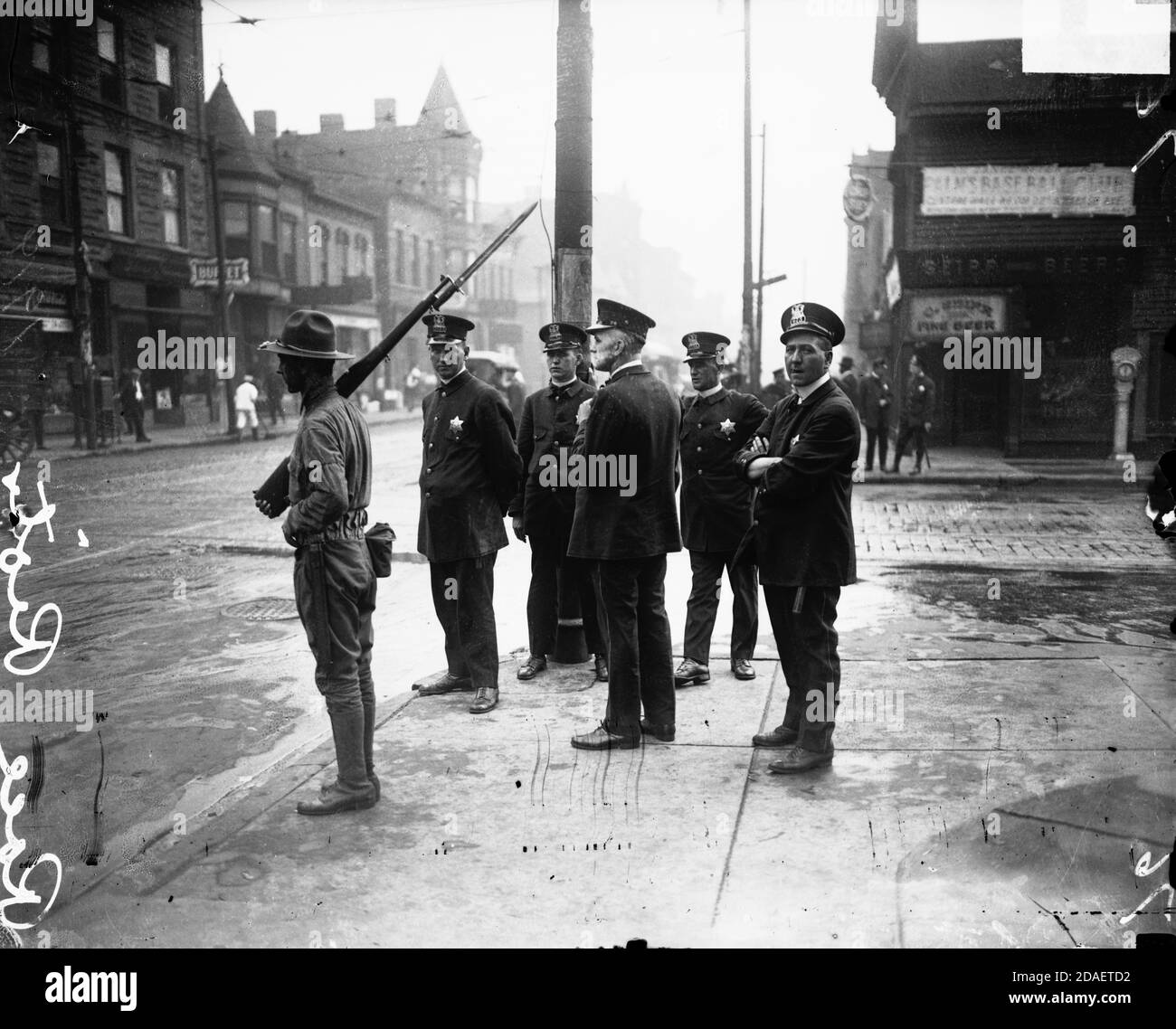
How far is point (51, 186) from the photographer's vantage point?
78.9ft

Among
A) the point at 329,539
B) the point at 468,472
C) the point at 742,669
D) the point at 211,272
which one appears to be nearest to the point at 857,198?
the point at 211,272

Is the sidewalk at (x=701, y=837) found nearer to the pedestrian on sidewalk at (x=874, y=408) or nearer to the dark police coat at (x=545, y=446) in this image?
the dark police coat at (x=545, y=446)

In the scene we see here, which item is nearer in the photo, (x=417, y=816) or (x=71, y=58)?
(x=417, y=816)

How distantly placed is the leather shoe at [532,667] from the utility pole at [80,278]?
17934mm

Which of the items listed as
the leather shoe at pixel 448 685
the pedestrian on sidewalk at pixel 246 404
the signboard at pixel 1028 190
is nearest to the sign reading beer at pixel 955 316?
the signboard at pixel 1028 190

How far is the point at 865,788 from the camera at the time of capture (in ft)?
15.7

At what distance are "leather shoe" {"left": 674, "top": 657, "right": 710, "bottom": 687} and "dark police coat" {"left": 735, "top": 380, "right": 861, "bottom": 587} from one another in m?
1.48

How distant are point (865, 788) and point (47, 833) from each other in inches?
128

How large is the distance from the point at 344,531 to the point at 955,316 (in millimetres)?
20348

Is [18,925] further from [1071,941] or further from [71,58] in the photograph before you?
[71,58]

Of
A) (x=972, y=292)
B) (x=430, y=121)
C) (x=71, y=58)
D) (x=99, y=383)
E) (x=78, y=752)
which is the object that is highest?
(x=430, y=121)

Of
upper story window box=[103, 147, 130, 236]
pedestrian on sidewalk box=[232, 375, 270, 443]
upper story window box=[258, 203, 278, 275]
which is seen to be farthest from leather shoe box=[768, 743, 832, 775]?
upper story window box=[258, 203, 278, 275]

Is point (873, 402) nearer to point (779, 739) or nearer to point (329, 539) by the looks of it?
point (779, 739)

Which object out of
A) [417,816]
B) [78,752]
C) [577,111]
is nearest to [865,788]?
[417,816]
